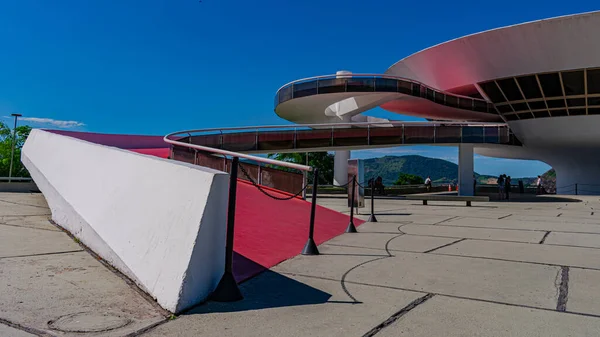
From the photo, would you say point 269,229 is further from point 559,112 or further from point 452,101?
point 452,101

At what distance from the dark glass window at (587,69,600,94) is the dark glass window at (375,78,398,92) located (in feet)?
44.1

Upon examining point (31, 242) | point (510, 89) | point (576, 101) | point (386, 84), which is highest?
point (386, 84)

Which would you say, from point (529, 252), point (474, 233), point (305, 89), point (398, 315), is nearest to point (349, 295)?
point (398, 315)

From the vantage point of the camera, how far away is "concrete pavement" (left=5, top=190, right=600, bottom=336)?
3.26 meters

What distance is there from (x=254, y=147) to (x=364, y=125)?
7.70 meters

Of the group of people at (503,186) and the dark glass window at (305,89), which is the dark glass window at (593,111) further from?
the dark glass window at (305,89)

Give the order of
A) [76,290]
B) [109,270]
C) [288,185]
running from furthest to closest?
[288,185]
[109,270]
[76,290]

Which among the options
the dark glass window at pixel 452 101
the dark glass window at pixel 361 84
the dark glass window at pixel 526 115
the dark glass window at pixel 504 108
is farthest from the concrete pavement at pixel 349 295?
the dark glass window at pixel 452 101

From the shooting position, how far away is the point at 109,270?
4793 mm

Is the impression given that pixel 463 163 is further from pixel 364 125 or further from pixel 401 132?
pixel 364 125

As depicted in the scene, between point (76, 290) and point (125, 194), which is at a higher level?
point (125, 194)

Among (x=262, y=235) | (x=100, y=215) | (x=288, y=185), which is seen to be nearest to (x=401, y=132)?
(x=288, y=185)

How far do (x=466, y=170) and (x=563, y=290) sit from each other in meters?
28.2

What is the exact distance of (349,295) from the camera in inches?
164
